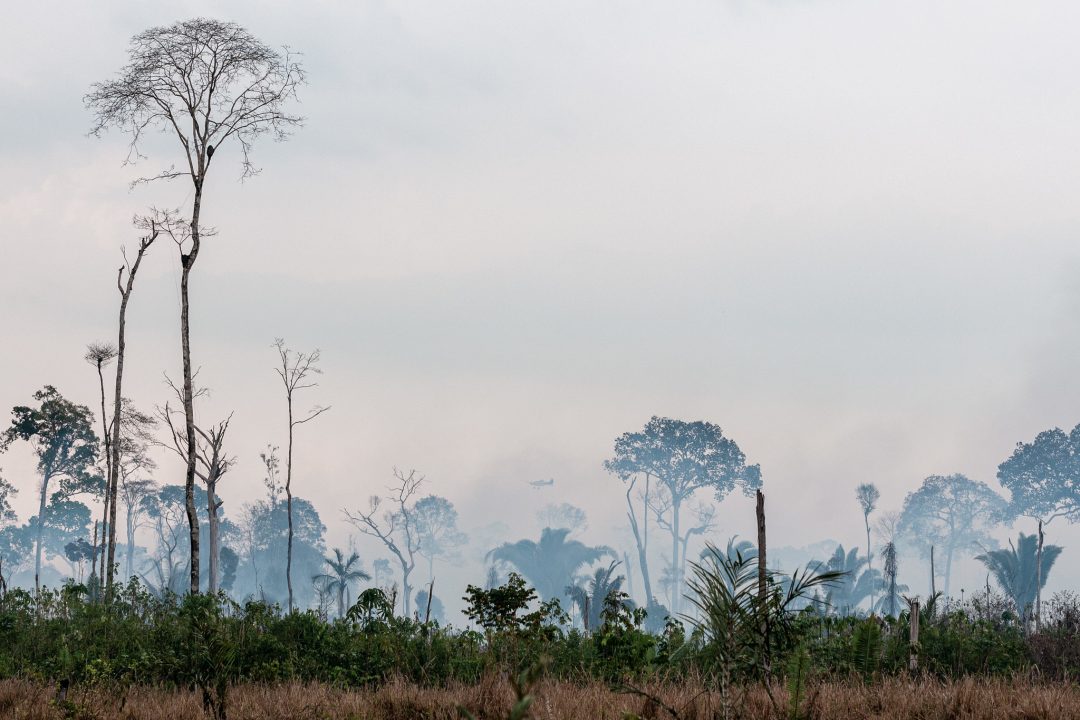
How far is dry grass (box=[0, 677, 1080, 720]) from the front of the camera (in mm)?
10125

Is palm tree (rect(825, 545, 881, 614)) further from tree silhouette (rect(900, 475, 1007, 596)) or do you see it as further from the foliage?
tree silhouette (rect(900, 475, 1007, 596))

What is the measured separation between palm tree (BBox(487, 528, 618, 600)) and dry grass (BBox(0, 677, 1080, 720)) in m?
71.8

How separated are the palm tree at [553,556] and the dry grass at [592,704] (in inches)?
2827

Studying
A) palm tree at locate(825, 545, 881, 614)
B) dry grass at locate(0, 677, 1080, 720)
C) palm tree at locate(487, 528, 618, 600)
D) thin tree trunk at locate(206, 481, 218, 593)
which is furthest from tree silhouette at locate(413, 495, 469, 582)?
dry grass at locate(0, 677, 1080, 720)

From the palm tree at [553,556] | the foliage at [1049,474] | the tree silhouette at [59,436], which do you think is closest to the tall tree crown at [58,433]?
the tree silhouette at [59,436]

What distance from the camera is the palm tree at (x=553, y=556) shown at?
83375 mm

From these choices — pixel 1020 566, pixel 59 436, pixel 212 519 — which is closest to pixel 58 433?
pixel 59 436

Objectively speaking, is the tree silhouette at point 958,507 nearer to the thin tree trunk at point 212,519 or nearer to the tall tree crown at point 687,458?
the tall tree crown at point 687,458

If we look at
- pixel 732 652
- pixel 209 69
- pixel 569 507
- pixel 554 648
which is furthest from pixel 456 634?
pixel 569 507

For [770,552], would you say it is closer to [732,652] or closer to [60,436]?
[60,436]

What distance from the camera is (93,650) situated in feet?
57.2

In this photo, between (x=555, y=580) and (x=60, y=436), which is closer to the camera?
(x=60, y=436)

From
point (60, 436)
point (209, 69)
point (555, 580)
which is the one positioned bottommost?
point (555, 580)

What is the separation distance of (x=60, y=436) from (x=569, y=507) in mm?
75612
